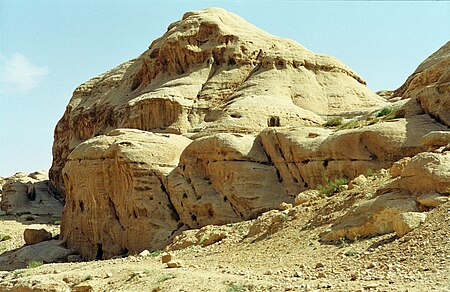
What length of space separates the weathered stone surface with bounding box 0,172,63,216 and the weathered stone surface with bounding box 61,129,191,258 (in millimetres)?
16537

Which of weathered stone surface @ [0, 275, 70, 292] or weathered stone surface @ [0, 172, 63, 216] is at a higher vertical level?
weathered stone surface @ [0, 172, 63, 216]

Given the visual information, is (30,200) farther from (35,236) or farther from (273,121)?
(273,121)

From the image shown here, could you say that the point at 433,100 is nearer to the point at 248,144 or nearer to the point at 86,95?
the point at 248,144

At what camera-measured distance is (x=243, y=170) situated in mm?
23375

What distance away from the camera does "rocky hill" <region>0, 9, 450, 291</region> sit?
1294 cm

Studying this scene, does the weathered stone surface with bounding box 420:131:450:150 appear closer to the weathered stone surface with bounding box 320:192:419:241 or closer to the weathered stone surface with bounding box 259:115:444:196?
the weathered stone surface with bounding box 259:115:444:196

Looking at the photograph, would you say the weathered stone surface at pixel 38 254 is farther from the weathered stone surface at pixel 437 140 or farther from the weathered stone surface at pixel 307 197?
the weathered stone surface at pixel 437 140

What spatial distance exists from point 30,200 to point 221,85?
20.1 meters

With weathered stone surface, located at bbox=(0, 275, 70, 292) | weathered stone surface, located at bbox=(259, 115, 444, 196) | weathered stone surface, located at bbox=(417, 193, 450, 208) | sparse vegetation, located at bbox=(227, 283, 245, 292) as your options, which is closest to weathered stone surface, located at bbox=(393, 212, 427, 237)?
weathered stone surface, located at bbox=(417, 193, 450, 208)

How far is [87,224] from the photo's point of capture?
92.2 ft

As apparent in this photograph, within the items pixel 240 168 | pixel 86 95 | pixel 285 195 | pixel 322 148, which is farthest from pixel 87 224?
pixel 86 95

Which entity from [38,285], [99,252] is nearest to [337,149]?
[38,285]

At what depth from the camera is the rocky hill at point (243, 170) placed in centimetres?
1294

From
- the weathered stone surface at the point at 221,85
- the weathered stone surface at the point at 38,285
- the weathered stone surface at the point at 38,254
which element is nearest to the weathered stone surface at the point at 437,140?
the weathered stone surface at the point at 38,285
